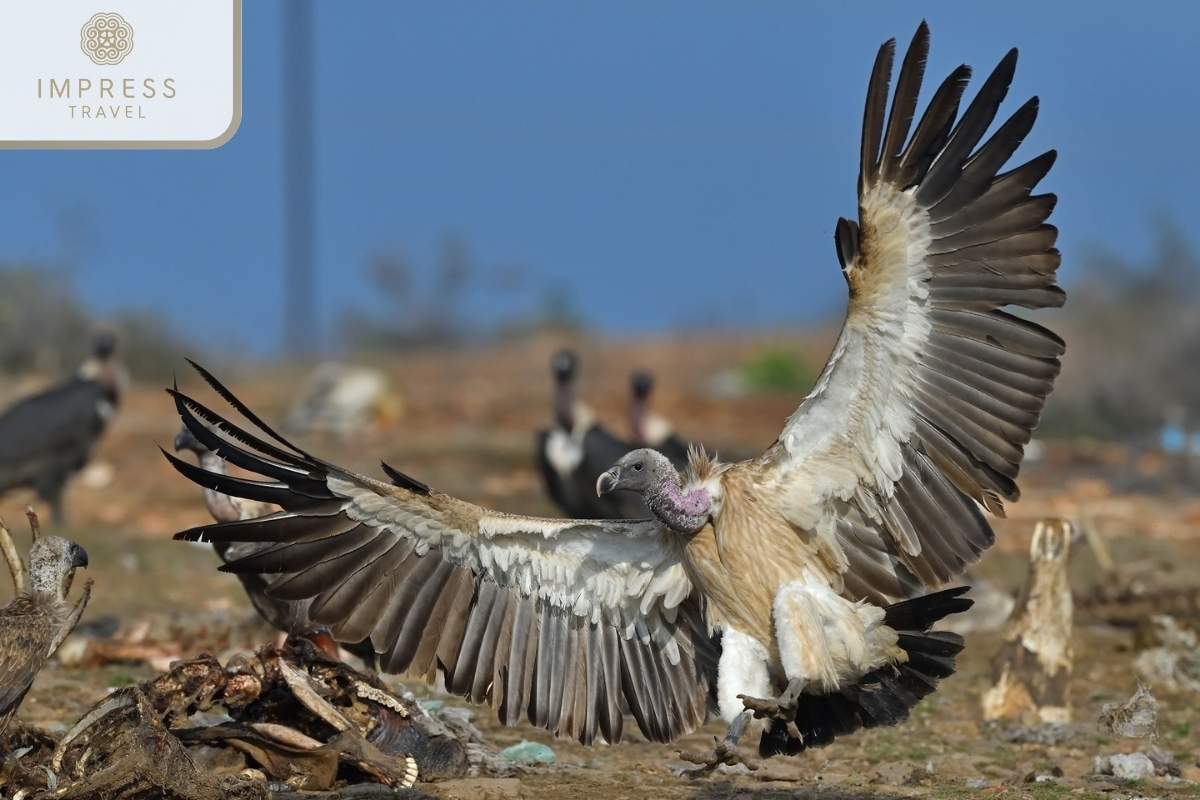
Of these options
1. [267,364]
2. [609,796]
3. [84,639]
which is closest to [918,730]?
[609,796]

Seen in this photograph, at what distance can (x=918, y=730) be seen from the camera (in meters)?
7.57

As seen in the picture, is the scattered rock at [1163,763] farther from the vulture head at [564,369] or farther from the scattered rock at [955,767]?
the vulture head at [564,369]

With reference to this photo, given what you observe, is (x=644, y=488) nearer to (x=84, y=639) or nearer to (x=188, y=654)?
(x=188, y=654)

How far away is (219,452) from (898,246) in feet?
8.49

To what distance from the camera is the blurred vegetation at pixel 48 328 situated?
21.9 meters

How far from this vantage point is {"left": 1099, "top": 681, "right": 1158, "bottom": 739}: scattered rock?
655cm

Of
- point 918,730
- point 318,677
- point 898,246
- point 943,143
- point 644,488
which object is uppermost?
point 943,143

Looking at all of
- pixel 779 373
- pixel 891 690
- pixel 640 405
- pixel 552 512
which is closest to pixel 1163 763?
pixel 891 690

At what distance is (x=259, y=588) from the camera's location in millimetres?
7508

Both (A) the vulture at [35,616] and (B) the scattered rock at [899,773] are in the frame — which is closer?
(A) the vulture at [35,616]

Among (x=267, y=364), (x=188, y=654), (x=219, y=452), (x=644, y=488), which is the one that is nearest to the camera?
(x=219, y=452)

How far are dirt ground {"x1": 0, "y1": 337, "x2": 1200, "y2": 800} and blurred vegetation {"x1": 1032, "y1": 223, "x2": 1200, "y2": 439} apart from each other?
202 centimetres

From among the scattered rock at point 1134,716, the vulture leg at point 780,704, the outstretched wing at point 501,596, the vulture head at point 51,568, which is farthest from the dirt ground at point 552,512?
the vulture head at point 51,568

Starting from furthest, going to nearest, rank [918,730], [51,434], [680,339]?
[680,339] < [51,434] < [918,730]
